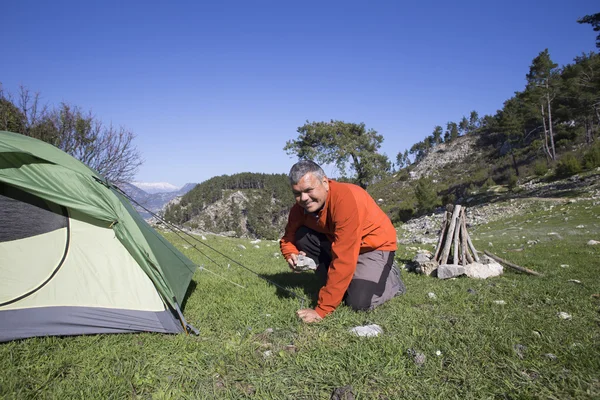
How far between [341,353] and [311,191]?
1.78 meters

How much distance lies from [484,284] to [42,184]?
6.36 meters

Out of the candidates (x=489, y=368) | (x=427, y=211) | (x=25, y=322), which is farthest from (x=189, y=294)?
(x=427, y=211)

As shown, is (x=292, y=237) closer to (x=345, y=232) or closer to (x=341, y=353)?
(x=345, y=232)

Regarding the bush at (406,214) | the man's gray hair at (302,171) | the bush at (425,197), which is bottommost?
the bush at (406,214)

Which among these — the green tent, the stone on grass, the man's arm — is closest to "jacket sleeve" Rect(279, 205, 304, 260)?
the man's arm

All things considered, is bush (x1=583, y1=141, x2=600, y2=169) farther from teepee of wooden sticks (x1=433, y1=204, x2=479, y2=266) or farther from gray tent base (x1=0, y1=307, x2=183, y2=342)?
gray tent base (x1=0, y1=307, x2=183, y2=342)

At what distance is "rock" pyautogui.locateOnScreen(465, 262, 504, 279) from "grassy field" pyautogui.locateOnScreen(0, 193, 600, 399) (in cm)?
96

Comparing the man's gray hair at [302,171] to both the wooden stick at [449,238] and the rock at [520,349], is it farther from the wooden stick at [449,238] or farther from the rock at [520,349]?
the wooden stick at [449,238]

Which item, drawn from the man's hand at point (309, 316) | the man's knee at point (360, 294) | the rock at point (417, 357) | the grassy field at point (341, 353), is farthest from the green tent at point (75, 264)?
the rock at point (417, 357)

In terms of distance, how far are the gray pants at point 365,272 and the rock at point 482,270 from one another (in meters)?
1.86

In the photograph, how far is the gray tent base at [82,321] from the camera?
3.58m

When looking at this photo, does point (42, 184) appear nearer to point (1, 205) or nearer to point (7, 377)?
point (1, 205)

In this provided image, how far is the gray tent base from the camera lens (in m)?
3.58

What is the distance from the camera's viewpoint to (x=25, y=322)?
11.8 feet
